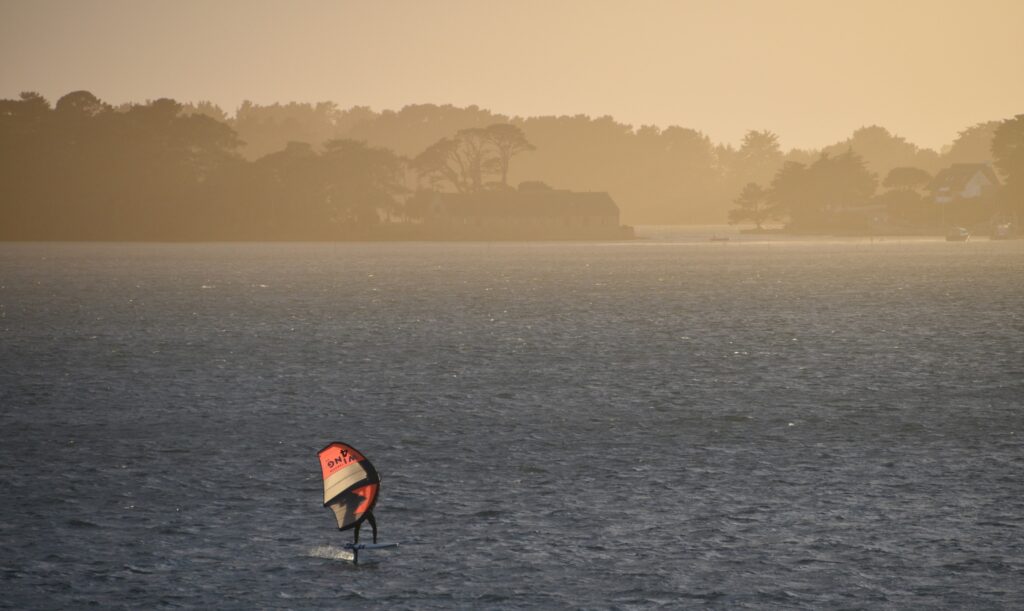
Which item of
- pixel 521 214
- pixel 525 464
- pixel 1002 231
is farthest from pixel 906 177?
pixel 525 464

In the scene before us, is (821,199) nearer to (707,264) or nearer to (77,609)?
(707,264)

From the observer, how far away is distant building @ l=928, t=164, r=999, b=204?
177250 millimetres

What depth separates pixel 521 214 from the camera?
580ft

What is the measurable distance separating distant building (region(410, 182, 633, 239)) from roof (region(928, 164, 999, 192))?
4564 cm

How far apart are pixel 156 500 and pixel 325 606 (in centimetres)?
396

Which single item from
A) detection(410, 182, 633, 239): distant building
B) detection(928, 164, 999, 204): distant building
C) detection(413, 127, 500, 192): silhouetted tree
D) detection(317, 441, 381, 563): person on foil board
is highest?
detection(413, 127, 500, 192): silhouetted tree

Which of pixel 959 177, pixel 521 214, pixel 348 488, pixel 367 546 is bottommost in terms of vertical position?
pixel 367 546

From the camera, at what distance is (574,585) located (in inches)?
372

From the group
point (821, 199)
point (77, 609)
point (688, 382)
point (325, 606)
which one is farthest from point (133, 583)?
point (821, 199)

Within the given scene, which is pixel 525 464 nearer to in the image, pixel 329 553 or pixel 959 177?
pixel 329 553

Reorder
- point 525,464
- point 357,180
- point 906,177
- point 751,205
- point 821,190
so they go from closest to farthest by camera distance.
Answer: point 525,464 < point 357,180 < point 906,177 < point 821,190 < point 751,205

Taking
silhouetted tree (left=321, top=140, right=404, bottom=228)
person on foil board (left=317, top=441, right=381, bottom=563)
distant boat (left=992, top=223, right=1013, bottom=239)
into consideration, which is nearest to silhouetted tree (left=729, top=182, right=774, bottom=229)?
distant boat (left=992, top=223, right=1013, bottom=239)

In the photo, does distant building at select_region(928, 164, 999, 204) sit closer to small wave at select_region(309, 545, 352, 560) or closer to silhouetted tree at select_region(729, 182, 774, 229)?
silhouetted tree at select_region(729, 182, 774, 229)

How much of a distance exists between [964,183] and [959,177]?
1.44 meters
